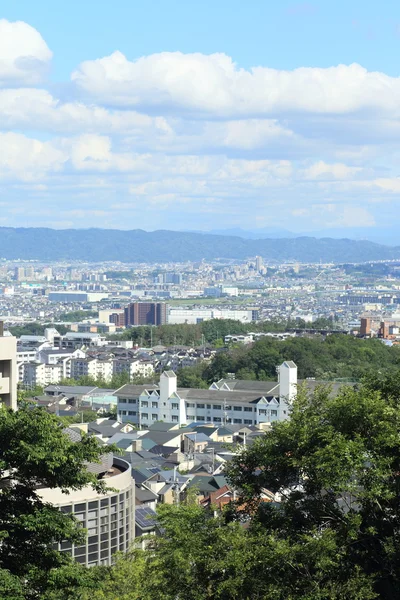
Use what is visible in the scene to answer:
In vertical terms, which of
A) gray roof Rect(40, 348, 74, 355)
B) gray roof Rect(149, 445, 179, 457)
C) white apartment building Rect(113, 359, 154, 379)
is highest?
gray roof Rect(149, 445, 179, 457)

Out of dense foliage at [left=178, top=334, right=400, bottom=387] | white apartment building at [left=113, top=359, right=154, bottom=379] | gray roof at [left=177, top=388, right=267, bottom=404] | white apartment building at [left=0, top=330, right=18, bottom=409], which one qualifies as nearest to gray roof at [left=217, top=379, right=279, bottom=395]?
gray roof at [left=177, top=388, right=267, bottom=404]

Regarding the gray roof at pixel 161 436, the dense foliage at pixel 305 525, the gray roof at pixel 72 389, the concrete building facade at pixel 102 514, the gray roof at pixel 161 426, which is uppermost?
the dense foliage at pixel 305 525

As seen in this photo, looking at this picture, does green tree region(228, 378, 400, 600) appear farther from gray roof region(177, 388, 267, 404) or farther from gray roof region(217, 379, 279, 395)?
gray roof region(217, 379, 279, 395)

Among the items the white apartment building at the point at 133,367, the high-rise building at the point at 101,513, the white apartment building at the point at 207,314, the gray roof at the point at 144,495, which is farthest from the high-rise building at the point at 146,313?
the high-rise building at the point at 101,513

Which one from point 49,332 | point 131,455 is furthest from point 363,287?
point 131,455

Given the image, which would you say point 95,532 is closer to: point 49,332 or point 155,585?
point 155,585

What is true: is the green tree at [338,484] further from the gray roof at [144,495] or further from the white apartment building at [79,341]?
the white apartment building at [79,341]

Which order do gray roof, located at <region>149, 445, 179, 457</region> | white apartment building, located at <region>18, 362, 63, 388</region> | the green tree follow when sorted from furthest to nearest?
white apartment building, located at <region>18, 362, 63, 388</region> < gray roof, located at <region>149, 445, 179, 457</region> < the green tree

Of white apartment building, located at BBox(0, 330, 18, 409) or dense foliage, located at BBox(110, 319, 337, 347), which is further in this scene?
dense foliage, located at BBox(110, 319, 337, 347)
